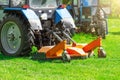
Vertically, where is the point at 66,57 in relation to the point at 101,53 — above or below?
above

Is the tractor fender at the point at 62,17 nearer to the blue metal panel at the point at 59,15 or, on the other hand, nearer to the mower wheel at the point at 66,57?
the blue metal panel at the point at 59,15

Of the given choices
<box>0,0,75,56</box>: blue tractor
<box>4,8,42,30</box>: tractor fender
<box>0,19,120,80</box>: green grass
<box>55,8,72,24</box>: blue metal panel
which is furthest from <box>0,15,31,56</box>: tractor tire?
<box>55,8,72,24</box>: blue metal panel

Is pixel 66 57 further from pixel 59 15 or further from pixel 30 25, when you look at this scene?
pixel 59 15

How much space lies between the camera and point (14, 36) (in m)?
12.3

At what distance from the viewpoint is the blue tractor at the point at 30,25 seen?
38.6ft

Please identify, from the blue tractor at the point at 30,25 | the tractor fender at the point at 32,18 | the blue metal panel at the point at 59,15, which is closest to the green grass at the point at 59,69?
the blue tractor at the point at 30,25

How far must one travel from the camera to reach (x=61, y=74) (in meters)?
9.23

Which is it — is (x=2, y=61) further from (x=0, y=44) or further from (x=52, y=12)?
(x=52, y=12)

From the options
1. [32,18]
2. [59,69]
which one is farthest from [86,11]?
[59,69]

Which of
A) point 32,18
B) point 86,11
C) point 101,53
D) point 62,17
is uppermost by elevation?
point 32,18

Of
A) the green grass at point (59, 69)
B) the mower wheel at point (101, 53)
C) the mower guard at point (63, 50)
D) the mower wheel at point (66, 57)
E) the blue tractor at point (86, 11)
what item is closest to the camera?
the green grass at point (59, 69)

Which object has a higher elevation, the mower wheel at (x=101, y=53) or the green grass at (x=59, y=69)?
the green grass at (x=59, y=69)

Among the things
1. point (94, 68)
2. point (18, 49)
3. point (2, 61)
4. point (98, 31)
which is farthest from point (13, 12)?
point (98, 31)

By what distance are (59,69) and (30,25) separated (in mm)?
2230
